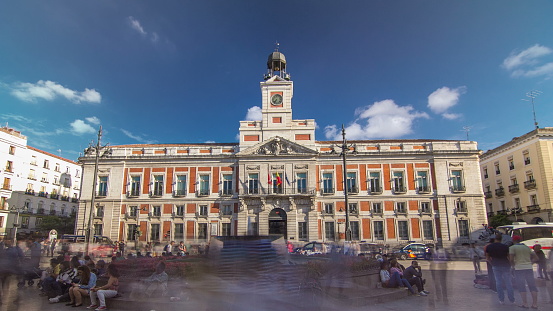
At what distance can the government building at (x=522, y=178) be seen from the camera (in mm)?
36625

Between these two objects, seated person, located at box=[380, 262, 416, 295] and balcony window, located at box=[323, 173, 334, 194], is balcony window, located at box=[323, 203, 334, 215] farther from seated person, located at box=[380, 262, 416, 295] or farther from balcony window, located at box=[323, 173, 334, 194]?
seated person, located at box=[380, 262, 416, 295]

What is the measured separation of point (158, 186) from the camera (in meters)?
38.0

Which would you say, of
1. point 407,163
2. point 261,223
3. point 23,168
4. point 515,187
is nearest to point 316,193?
point 261,223

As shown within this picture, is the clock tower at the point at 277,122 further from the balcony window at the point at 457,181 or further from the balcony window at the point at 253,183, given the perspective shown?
the balcony window at the point at 457,181

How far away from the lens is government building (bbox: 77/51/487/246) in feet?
116

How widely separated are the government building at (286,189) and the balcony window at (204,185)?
106 mm

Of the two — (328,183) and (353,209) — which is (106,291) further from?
(353,209)

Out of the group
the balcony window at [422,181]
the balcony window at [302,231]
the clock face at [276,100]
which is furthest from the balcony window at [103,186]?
the balcony window at [422,181]

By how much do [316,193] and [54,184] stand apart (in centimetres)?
3913

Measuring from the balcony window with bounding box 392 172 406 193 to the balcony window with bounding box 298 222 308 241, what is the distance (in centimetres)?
970

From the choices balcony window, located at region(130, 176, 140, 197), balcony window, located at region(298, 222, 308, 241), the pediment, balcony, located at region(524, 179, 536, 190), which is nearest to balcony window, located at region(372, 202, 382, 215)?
balcony window, located at region(298, 222, 308, 241)

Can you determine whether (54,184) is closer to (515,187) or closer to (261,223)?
(261,223)

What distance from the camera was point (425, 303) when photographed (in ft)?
31.0

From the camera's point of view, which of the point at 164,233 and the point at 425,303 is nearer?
the point at 425,303
